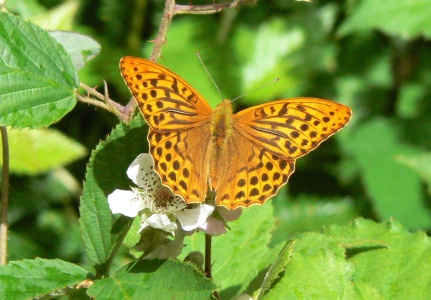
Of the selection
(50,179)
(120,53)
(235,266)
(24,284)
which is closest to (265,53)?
(120,53)

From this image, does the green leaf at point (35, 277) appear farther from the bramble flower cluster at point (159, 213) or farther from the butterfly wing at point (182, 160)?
the butterfly wing at point (182, 160)

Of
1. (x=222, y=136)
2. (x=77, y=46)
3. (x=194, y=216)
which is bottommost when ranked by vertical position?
(x=194, y=216)

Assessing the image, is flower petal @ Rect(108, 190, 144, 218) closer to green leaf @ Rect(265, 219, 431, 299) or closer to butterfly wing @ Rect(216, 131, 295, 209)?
butterfly wing @ Rect(216, 131, 295, 209)

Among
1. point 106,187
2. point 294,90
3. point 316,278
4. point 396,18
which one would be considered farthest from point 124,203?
point 294,90

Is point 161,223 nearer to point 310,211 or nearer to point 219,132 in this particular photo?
point 219,132

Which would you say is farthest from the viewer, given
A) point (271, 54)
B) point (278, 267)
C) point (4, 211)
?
point (271, 54)

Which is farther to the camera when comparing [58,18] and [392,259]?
[58,18]

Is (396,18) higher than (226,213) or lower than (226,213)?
higher

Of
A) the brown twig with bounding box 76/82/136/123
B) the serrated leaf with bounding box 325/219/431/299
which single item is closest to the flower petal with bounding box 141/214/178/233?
the brown twig with bounding box 76/82/136/123
